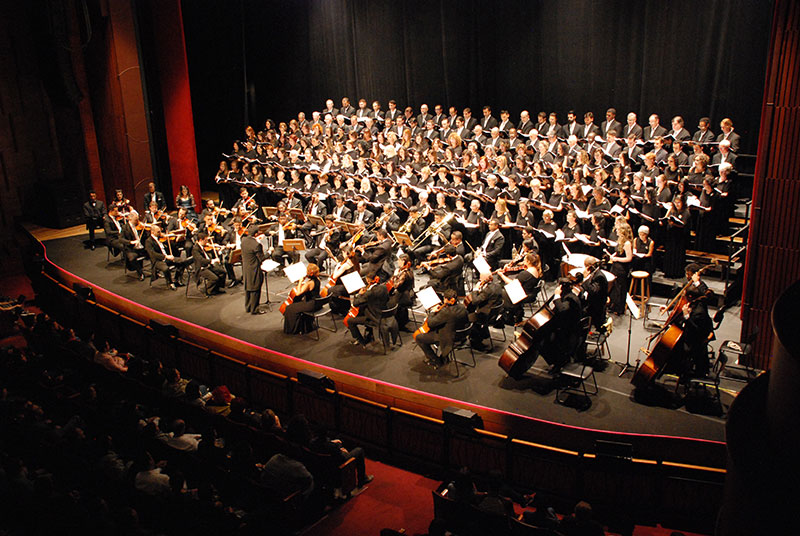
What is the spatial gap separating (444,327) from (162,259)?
603 centimetres

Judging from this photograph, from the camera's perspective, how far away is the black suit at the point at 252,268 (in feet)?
33.3

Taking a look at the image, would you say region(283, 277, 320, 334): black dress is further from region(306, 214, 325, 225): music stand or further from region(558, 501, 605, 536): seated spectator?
region(558, 501, 605, 536): seated spectator

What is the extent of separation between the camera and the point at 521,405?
747 centimetres

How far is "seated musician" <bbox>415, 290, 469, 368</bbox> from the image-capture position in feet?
26.6

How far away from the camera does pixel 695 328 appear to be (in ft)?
23.0

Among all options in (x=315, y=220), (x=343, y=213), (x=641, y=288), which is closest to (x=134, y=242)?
(x=315, y=220)

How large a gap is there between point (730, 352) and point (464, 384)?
3.40 m

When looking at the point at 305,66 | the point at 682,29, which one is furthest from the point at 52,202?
the point at 682,29

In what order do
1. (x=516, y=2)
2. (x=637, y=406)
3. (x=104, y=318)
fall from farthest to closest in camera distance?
(x=516, y=2) → (x=104, y=318) → (x=637, y=406)

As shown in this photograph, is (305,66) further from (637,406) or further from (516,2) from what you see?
(637,406)

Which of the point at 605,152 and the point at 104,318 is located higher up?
the point at 605,152

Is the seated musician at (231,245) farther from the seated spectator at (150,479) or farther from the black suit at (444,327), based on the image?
the seated spectator at (150,479)

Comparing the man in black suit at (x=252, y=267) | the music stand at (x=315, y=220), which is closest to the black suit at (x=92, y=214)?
the music stand at (x=315, y=220)

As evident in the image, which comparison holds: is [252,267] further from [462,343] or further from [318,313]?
[462,343]
